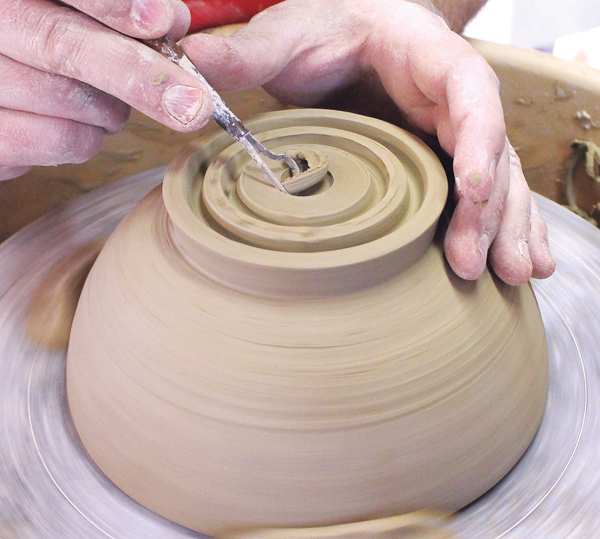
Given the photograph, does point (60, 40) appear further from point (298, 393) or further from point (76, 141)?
point (298, 393)

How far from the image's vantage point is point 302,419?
66cm

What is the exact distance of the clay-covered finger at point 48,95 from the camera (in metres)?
0.84

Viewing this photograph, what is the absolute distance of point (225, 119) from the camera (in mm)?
815

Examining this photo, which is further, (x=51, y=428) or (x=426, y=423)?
(x=51, y=428)

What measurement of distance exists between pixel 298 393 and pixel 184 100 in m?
0.38

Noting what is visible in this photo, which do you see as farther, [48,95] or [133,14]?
[48,95]

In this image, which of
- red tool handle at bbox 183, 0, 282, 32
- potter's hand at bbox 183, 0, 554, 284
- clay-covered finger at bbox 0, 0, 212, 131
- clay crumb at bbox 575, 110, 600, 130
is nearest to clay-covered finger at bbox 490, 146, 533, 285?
potter's hand at bbox 183, 0, 554, 284

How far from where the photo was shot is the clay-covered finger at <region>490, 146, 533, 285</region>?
82cm

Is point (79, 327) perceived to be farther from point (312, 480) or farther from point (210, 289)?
point (312, 480)

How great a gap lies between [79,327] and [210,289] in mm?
242

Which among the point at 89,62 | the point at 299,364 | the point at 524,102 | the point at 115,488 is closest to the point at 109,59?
the point at 89,62

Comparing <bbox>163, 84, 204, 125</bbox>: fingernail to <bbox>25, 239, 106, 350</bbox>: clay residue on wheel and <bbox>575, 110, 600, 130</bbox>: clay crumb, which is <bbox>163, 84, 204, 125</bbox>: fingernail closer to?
<bbox>25, 239, 106, 350</bbox>: clay residue on wheel

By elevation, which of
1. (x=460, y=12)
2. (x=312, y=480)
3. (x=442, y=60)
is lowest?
(x=312, y=480)

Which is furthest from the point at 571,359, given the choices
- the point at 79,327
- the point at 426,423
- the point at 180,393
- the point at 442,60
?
the point at 79,327
